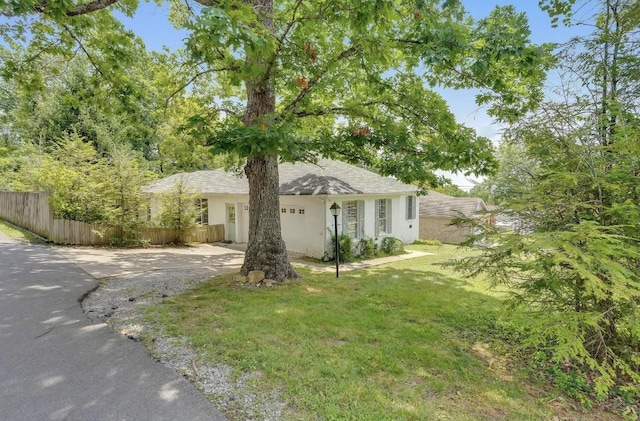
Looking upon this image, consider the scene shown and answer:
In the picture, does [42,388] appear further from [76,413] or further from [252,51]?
[252,51]

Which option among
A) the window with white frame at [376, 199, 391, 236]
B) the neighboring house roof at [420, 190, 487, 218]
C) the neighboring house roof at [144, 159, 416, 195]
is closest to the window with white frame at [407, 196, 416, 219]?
the neighboring house roof at [144, 159, 416, 195]

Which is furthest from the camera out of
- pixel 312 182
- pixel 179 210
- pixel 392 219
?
pixel 392 219

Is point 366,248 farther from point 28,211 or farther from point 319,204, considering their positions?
point 28,211

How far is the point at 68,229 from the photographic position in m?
13.1

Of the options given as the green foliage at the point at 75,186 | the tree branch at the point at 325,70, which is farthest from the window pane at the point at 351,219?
the green foliage at the point at 75,186

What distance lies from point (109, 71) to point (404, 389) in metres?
9.85

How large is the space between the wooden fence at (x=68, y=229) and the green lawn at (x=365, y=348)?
779cm

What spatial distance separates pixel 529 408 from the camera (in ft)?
11.4

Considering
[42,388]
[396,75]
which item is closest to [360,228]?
[396,75]

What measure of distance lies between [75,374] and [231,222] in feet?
42.5

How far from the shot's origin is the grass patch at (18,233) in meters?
13.8

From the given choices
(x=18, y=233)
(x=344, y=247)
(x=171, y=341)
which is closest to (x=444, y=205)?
(x=344, y=247)

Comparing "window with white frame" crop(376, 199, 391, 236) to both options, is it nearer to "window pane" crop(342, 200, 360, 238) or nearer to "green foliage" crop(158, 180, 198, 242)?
"window pane" crop(342, 200, 360, 238)

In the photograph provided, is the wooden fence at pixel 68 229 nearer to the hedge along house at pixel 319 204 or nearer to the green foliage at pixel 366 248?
the hedge along house at pixel 319 204
